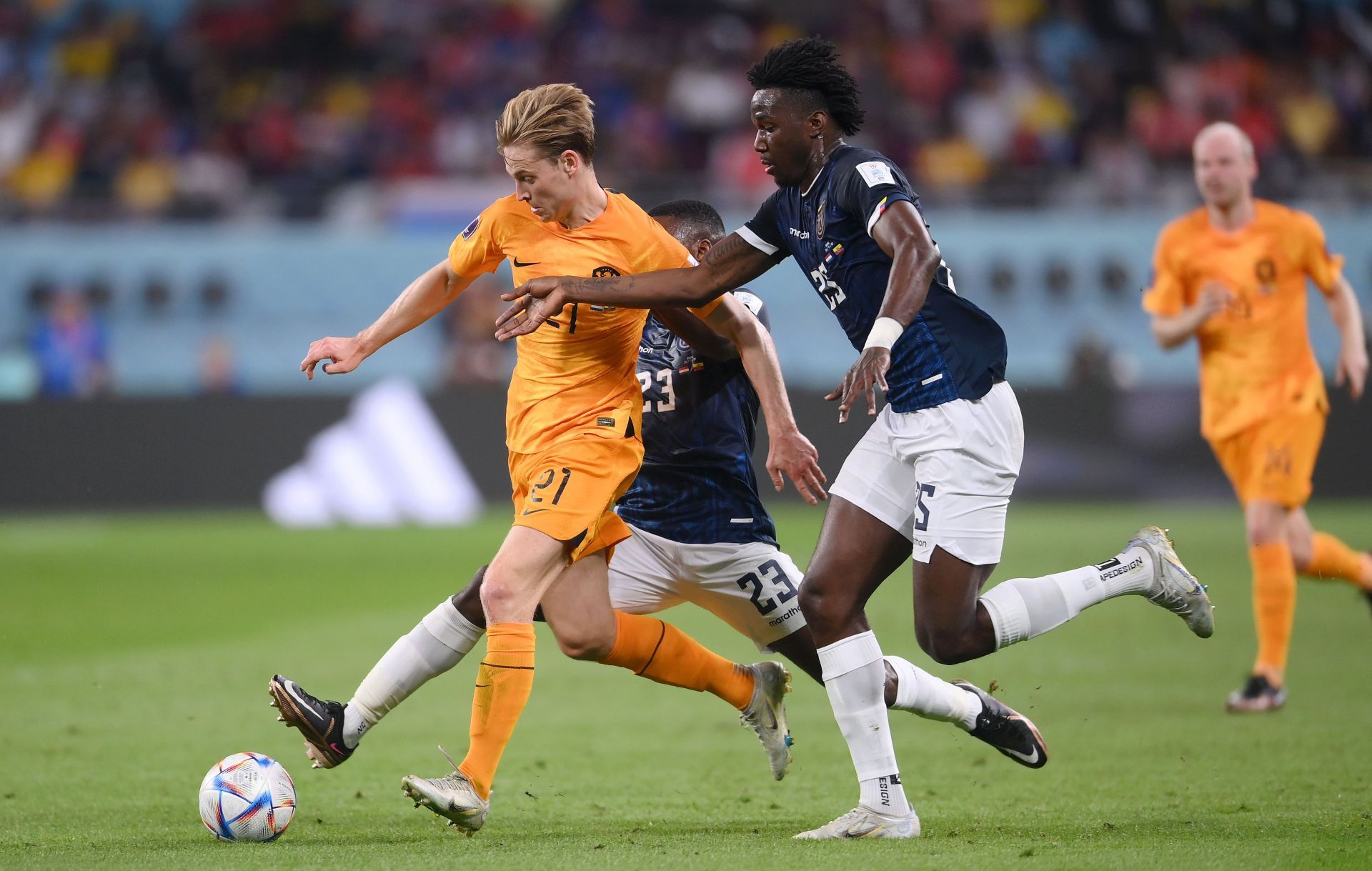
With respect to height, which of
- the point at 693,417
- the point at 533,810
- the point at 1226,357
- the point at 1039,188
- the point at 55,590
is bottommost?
the point at 55,590

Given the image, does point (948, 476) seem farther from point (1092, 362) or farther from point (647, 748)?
point (1092, 362)

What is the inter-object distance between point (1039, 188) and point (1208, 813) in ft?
51.1

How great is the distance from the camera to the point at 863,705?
16.4 feet

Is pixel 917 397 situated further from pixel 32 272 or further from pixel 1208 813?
pixel 32 272

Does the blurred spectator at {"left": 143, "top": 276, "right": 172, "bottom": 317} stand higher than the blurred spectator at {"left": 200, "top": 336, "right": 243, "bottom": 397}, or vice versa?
the blurred spectator at {"left": 143, "top": 276, "right": 172, "bottom": 317}

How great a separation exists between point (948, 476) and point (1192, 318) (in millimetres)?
3523

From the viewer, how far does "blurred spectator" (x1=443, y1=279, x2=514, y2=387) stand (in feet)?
61.2

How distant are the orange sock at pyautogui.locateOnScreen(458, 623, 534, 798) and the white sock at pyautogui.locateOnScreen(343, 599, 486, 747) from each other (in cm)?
48

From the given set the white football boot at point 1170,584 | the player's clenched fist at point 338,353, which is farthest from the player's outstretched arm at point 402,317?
the white football boot at point 1170,584

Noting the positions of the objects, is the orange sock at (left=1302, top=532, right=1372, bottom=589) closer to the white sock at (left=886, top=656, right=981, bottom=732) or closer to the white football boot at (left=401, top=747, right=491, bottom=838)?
the white sock at (left=886, top=656, right=981, bottom=732)

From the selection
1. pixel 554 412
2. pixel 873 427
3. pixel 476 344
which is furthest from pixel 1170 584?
pixel 476 344

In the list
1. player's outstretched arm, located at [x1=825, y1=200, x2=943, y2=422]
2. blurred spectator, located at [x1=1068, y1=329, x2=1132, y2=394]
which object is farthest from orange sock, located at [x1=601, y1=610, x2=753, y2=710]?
blurred spectator, located at [x1=1068, y1=329, x2=1132, y2=394]

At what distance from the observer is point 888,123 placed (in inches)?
829

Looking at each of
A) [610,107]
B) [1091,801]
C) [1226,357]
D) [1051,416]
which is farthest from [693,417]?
[610,107]
